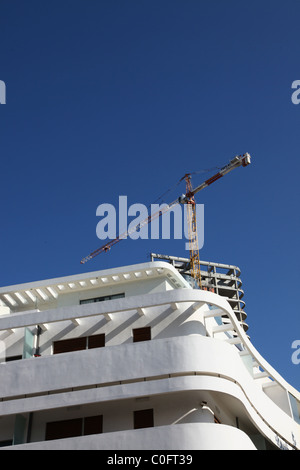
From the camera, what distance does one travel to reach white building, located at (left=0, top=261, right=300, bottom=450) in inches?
791

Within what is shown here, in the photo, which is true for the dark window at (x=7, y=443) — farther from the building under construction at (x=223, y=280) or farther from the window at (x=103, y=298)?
the building under construction at (x=223, y=280)

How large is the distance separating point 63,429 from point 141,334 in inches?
173

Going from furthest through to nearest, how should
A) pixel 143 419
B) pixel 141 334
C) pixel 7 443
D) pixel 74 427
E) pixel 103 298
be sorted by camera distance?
1. pixel 103 298
2. pixel 141 334
3. pixel 7 443
4. pixel 74 427
5. pixel 143 419

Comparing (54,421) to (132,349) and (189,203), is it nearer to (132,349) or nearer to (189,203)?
(132,349)

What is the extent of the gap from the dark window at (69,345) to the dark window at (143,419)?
3.57m

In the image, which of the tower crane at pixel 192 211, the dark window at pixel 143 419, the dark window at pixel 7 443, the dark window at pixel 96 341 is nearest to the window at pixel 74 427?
the dark window at pixel 143 419

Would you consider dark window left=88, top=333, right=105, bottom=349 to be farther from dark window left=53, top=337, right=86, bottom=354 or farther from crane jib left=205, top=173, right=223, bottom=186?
crane jib left=205, top=173, right=223, bottom=186

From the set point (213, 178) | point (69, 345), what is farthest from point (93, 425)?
point (213, 178)

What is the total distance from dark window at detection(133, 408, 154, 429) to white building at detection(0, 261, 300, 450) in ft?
0.11

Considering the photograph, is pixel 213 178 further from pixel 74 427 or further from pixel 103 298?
pixel 74 427

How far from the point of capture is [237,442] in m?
19.8

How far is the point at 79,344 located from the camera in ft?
76.5

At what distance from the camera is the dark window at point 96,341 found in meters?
23.1

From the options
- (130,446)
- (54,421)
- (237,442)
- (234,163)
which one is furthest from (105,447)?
(234,163)
